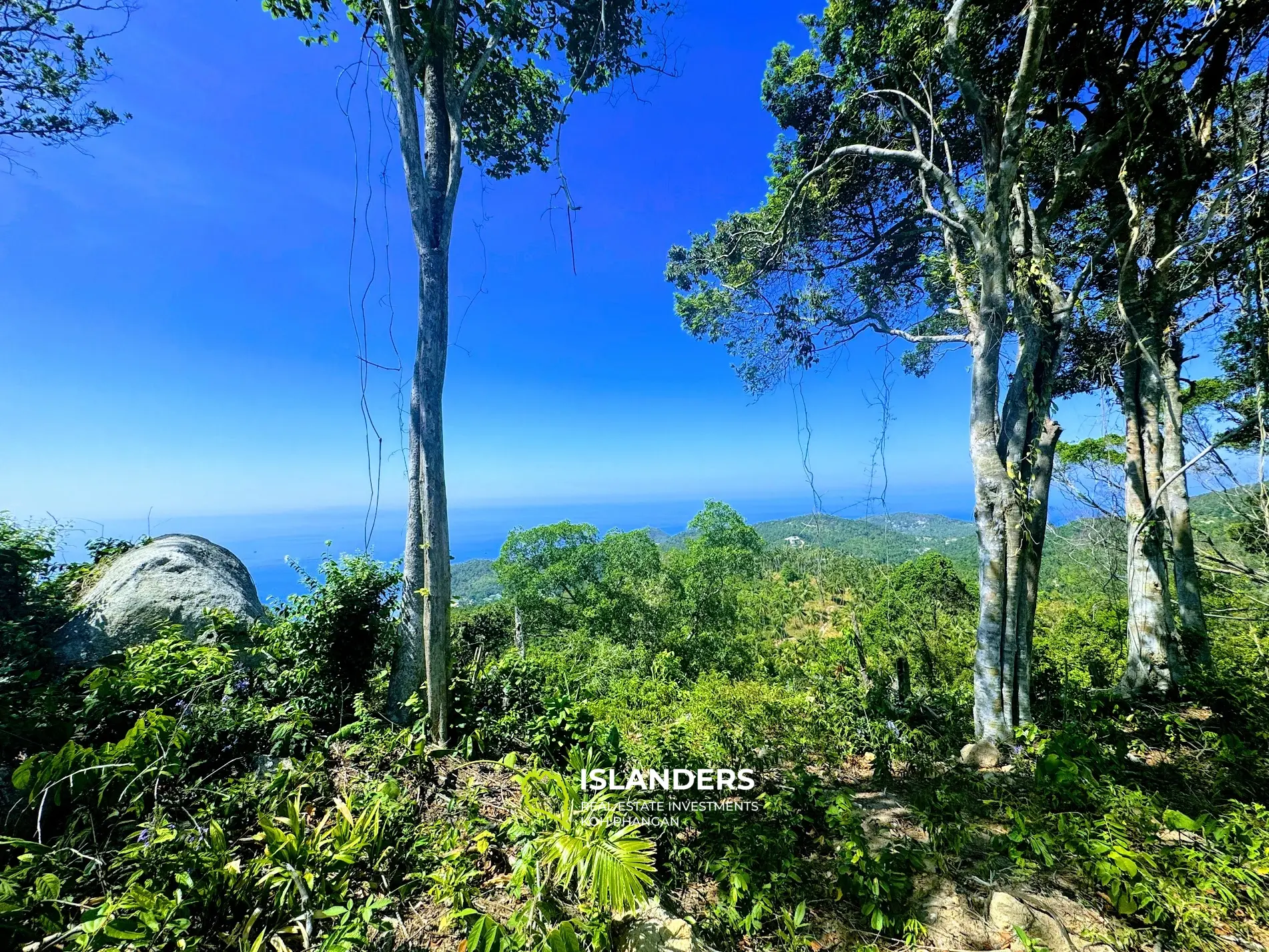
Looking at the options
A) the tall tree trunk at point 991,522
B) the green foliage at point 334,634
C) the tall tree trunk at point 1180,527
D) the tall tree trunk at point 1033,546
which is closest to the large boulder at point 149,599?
the green foliage at point 334,634

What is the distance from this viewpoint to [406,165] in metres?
3.58

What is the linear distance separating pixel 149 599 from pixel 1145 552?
11599 mm

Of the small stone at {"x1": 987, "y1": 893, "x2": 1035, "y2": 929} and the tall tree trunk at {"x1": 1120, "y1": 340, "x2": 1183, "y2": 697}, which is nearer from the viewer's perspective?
the small stone at {"x1": 987, "y1": 893, "x2": 1035, "y2": 929}

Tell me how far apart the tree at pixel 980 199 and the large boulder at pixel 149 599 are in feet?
26.3

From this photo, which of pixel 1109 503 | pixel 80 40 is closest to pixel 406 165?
pixel 80 40

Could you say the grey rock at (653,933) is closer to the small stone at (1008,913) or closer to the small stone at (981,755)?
the small stone at (1008,913)

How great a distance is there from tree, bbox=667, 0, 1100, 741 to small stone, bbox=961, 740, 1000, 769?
12 cm

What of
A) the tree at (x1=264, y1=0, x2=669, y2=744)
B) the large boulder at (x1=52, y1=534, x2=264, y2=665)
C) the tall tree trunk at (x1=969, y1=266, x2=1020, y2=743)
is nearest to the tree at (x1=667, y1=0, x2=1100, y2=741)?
the tall tree trunk at (x1=969, y1=266, x2=1020, y2=743)

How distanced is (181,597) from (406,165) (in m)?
5.72

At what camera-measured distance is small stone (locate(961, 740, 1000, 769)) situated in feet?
13.0

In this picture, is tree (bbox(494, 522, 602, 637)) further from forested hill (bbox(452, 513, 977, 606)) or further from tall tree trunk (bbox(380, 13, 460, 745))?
tall tree trunk (bbox(380, 13, 460, 745))

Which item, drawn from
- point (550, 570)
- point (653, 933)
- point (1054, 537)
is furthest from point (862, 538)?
point (653, 933)

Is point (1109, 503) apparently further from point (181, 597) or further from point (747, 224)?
point (181, 597)

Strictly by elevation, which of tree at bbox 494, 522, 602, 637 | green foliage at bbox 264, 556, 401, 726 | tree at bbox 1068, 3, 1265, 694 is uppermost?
tree at bbox 1068, 3, 1265, 694
